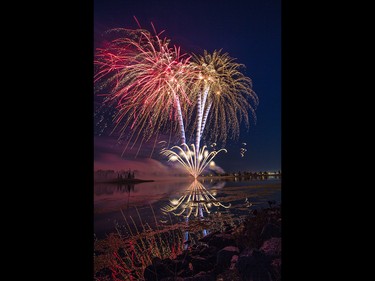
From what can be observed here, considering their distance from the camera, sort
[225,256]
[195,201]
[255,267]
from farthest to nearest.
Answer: [195,201], [225,256], [255,267]

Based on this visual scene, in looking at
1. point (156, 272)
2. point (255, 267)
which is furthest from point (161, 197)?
point (255, 267)

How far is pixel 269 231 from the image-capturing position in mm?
2947

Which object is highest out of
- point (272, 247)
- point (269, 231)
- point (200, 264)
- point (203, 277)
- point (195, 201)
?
point (195, 201)

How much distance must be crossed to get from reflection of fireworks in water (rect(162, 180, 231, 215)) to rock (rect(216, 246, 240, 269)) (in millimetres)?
468

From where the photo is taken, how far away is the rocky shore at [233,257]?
2.63 metres

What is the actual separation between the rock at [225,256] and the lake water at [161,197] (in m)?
0.42

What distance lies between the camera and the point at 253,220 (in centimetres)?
295

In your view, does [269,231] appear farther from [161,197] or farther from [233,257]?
[161,197]

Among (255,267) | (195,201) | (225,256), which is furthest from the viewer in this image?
(195,201)

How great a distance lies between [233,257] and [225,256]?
10 cm

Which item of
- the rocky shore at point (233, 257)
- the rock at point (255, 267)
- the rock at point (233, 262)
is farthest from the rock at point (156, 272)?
the rock at point (255, 267)

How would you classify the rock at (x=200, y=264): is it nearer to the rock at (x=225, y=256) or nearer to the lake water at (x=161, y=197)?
the rock at (x=225, y=256)
